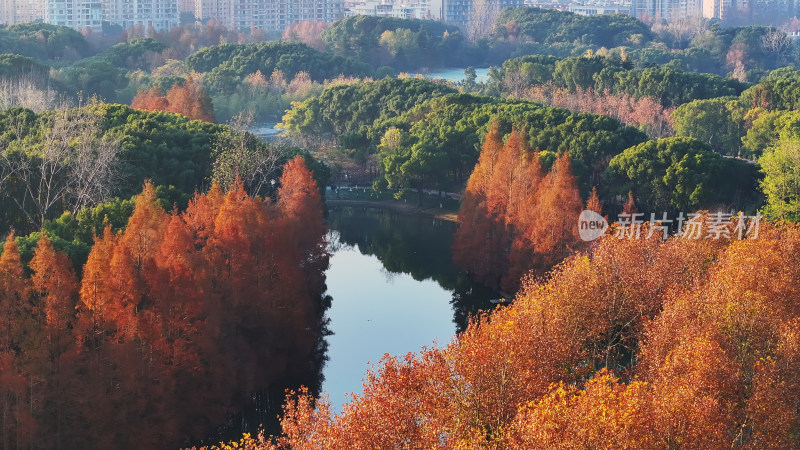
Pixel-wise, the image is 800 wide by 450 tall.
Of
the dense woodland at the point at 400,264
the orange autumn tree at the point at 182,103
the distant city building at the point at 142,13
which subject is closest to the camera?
the dense woodland at the point at 400,264

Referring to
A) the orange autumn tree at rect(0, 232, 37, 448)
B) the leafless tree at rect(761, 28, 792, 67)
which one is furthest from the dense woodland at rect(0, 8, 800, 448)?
the leafless tree at rect(761, 28, 792, 67)

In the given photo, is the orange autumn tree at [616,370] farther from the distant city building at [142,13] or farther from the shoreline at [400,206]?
the distant city building at [142,13]

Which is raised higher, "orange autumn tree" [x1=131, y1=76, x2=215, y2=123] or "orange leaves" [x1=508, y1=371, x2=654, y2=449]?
"orange autumn tree" [x1=131, y1=76, x2=215, y2=123]

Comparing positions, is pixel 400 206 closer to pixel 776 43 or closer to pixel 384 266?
pixel 384 266

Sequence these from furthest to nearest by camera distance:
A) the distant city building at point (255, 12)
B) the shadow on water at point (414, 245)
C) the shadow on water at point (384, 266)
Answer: the distant city building at point (255, 12), the shadow on water at point (414, 245), the shadow on water at point (384, 266)

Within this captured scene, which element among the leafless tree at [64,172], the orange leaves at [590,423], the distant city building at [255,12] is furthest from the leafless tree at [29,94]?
the distant city building at [255,12]

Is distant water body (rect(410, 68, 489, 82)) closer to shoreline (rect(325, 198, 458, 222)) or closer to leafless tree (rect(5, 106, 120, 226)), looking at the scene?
shoreline (rect(325, 198, 458, 222))

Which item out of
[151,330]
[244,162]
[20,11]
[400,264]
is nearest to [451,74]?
[20,11]
